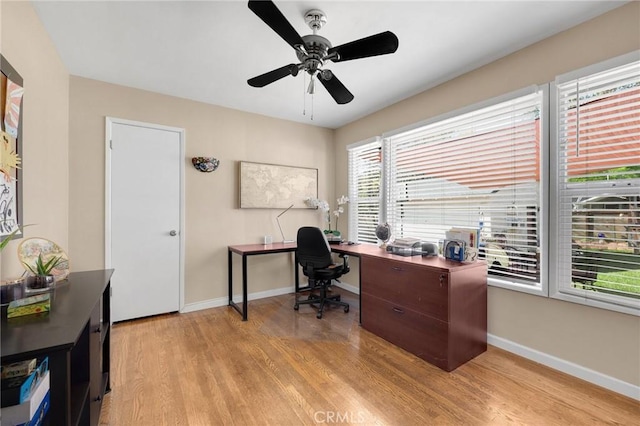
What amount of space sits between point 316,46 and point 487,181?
1903 mm

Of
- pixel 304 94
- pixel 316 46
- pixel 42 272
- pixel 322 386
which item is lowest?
pixel 322 386

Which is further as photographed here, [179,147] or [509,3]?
[179,147]

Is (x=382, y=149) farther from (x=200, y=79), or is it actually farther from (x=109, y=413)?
(x=109, y=413)

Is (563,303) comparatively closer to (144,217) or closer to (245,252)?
(245,252)

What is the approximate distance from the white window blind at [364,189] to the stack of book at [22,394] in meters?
3.33

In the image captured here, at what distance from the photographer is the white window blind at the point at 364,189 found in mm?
3750

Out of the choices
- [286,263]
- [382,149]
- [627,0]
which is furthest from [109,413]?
[627,0]

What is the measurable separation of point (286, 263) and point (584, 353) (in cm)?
313

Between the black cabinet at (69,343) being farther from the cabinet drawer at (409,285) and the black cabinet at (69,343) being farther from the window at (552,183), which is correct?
the window at (552,183)

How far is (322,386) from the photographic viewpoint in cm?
187

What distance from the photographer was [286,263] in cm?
396

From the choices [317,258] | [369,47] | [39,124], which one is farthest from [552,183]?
[39,124]

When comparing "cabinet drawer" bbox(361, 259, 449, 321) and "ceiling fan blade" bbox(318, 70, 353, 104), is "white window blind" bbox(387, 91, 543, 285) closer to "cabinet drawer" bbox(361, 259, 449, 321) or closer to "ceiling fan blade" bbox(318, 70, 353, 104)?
"cabinet drawer" bbox(361, 259, 449, 321)

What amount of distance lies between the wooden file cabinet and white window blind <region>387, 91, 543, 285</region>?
1.07 feet
